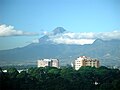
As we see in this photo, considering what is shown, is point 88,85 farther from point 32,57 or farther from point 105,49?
point 105,49

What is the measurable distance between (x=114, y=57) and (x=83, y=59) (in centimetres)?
603

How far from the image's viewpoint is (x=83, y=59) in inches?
550

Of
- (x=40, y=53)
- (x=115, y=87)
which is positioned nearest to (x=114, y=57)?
(x=40, y=53)

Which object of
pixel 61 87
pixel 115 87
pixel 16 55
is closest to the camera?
pixel 115 87

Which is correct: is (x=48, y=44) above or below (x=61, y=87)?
above

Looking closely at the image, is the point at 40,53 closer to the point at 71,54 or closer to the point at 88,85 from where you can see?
the point at 71,54

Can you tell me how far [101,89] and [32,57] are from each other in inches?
571

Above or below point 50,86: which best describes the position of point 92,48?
above

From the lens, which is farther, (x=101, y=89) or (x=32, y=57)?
(x=32, y=57)

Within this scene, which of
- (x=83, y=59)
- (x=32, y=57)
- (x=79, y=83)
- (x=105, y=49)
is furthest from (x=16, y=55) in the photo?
(x=79, y=83)

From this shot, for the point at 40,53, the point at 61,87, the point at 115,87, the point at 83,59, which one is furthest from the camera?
the point at 40,53

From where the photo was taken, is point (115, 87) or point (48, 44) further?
point (48, 44)

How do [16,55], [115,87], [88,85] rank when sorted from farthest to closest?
[16,55] < [88,85] < [115,87]

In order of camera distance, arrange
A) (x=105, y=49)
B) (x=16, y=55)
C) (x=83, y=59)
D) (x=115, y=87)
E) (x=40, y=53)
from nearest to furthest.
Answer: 1. (x=115, y=87)
2. (x=83, y=59)
3. (x=16, y=55)
4. (x=40, y=53)
5. (x=105, y=49)
